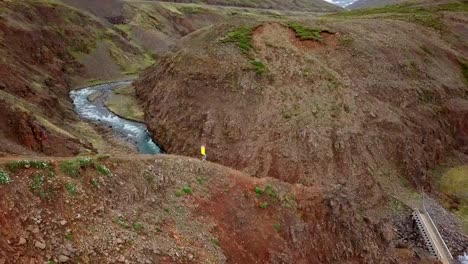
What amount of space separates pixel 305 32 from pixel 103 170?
37.9 m

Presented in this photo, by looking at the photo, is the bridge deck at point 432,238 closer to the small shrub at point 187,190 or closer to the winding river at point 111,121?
the small shrub at point 187,190

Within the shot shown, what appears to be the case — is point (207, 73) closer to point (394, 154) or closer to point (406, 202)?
point (394, 154)

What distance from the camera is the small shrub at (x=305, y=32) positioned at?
54013mm

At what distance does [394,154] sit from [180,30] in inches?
3411

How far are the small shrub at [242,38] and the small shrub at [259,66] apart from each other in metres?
2.33

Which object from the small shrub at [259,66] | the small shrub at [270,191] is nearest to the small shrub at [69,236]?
the small shrub at [270,191]

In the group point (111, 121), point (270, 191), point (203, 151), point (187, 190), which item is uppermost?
point (187, 190)

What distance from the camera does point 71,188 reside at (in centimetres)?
2080

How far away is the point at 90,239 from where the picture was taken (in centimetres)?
1917

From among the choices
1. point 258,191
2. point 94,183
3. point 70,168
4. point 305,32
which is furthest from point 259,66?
point 70,168

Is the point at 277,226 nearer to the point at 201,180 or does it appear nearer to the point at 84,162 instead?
the point at 201,180

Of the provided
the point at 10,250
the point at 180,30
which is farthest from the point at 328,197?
the point at 180,30

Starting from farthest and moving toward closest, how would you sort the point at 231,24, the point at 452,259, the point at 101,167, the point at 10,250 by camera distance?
the point at 231,24, the point at 452,259, the point at 101,167, the point at 10,250

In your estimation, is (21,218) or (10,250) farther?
(21,218)
